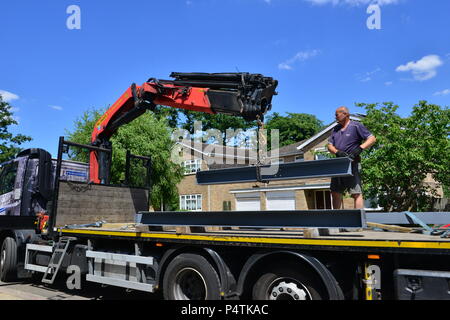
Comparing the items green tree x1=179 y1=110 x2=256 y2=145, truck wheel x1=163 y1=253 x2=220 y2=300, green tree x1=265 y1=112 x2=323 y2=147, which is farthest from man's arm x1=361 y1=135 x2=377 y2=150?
green tree x1=265 y1=112 x2=323 y2=147

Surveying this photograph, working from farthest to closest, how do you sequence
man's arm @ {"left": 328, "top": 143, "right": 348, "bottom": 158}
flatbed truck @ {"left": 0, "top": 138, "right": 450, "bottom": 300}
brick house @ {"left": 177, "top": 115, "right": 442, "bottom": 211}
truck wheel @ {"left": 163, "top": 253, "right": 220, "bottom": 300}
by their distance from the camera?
brick house @ {"left": 177, "top": 115, "right": 442, "bottom": 211}
man's arm @ {"left": 328, "top": 143, "right": 348, "bottom": 158}
truck wheel @ {"left": 163, "top": 253, "right": 220, "bottom": 300}
flatbed truck @ {"left": 0, "top": 138, "right": 450, "bottom": 300}

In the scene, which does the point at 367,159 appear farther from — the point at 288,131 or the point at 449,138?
Result: the point at 288,131

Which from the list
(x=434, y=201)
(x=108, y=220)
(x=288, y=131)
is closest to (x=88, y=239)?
(x=108, y=220)

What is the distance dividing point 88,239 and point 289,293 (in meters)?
4.25

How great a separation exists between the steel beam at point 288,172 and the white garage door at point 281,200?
21830 millimetres

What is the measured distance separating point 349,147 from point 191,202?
28539mm

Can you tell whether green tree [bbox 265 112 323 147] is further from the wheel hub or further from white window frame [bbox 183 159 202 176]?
the wheel hub

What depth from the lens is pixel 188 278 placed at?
536cm

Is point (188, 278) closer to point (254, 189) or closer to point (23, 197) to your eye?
point (23, 197)

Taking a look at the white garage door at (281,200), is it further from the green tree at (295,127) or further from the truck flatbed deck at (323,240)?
the green tree at (295,127)

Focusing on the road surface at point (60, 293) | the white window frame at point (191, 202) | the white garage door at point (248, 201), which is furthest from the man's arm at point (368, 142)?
the white window frame at point (191, 202)

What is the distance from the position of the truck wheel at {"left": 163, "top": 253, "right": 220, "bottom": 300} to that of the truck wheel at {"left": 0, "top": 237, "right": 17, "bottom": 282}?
4.83 m

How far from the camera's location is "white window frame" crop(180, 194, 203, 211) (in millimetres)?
32869

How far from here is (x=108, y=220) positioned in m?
8.60
